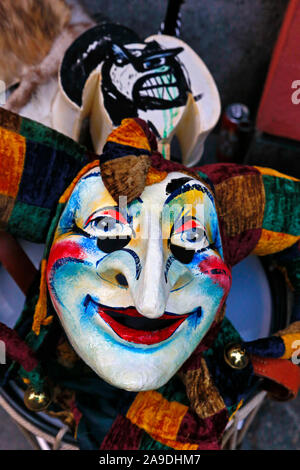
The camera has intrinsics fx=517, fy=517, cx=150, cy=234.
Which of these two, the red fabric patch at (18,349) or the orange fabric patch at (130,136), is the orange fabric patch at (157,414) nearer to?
the red fabric patch at (18,349)

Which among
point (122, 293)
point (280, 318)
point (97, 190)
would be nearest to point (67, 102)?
point (97, 190)

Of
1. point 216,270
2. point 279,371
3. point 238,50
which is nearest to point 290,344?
point 279,371

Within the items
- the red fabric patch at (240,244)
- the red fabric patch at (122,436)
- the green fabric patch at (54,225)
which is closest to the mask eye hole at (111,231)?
the green fabric patch at (54,225)

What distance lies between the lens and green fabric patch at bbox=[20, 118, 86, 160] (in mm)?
813

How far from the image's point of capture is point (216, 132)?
154 cm

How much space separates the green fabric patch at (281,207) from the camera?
87cm

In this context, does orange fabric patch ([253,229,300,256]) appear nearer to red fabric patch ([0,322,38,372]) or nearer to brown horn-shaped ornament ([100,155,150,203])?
brown horn-shaped ornament ([100,155,150,203])

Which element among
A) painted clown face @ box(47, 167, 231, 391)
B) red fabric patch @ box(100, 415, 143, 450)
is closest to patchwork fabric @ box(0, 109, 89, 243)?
painted clown face @ box(47, 167, 231, 391)

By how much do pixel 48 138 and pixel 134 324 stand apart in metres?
0.34

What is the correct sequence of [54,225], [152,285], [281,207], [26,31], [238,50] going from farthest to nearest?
[238,50]
[26,31]
[281,207]
[54,225]
[152,285]

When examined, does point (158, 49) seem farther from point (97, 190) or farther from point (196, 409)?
point (196, 409)

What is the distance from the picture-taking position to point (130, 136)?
71 centimetres

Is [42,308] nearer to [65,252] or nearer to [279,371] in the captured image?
[65,252]

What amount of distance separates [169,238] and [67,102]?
0.46 meters
